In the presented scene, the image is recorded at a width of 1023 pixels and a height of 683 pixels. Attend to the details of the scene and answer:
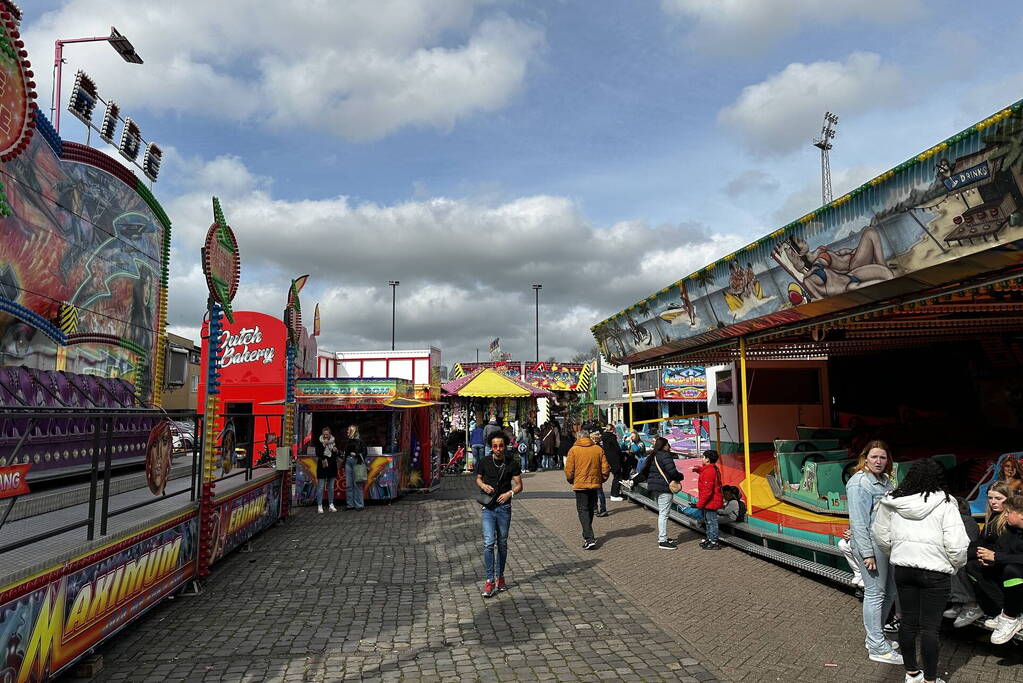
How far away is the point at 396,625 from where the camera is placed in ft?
18.4

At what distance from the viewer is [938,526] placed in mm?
4000

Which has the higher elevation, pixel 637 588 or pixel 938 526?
pixel 938 526

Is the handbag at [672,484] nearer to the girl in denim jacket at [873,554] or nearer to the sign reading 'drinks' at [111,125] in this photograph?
the girl in denim jacket at [873,554]

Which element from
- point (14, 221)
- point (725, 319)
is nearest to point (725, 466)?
point (725, 319)

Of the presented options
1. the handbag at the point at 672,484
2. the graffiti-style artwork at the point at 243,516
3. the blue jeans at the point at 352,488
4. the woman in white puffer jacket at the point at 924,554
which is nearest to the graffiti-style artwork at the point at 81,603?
the graffiti-style artwork at the point at 243,516

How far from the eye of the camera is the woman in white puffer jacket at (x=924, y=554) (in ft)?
13.0

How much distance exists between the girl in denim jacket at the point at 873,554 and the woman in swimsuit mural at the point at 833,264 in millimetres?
1546

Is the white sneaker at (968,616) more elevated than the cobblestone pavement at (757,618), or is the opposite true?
the white sneaker at (968,616)

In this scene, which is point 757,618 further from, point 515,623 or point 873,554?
point 515,623

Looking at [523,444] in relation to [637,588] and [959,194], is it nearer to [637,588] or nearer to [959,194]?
[637,588]

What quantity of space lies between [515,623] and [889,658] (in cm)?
288

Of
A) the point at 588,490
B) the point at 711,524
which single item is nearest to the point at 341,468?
the point at 588,490

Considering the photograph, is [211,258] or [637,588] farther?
[211,258]

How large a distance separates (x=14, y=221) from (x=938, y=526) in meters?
11.5
